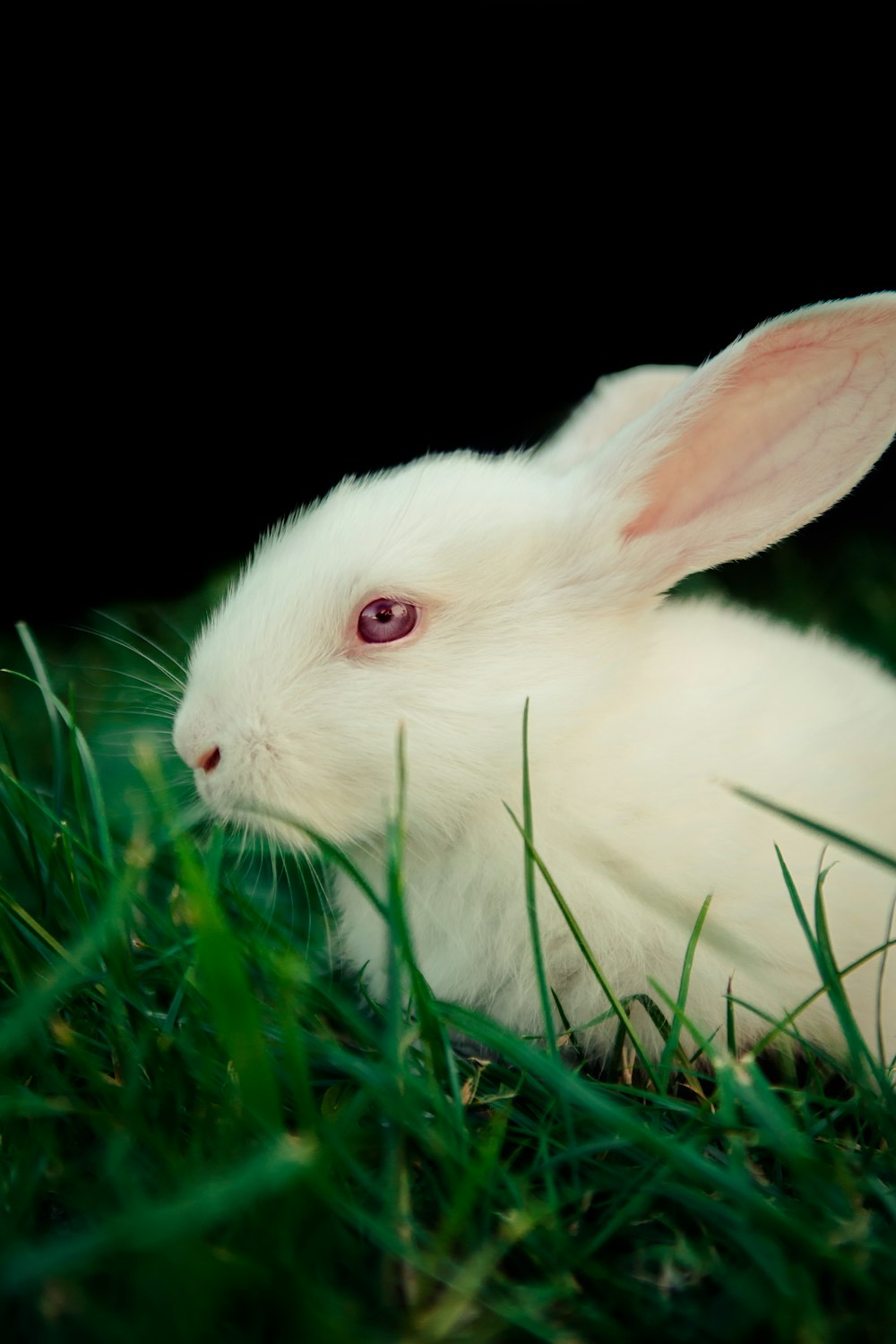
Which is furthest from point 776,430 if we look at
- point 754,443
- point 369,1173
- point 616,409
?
point 369,1173

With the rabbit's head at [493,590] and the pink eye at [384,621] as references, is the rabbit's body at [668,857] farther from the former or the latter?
the pink eye at [384,621]

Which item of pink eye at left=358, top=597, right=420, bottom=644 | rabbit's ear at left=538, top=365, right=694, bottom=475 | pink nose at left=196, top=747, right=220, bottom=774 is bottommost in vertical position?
pink nose at left=196, top=747, right=220, bottom=774

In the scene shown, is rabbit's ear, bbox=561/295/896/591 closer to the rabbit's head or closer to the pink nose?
the rabbit's head

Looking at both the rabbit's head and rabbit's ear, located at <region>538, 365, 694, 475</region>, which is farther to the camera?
rabbit's ear, located at <region>538, 365, 694, 475</region>

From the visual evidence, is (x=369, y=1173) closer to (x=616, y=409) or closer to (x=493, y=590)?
(x=493, y=590)

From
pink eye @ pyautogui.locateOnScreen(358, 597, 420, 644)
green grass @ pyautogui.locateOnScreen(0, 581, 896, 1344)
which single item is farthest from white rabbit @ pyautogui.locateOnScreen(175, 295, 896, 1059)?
green grass @ pyautogui.locateOnScreen(0, 581, 896, 1344)

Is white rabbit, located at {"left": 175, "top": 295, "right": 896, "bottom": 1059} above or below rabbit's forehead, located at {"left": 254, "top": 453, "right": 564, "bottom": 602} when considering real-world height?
below

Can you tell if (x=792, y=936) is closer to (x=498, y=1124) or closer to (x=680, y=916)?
(x=680, y=916)

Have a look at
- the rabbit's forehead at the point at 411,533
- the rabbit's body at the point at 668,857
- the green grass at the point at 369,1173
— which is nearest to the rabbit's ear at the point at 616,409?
the rabbit's forehead at the point at 411,533
